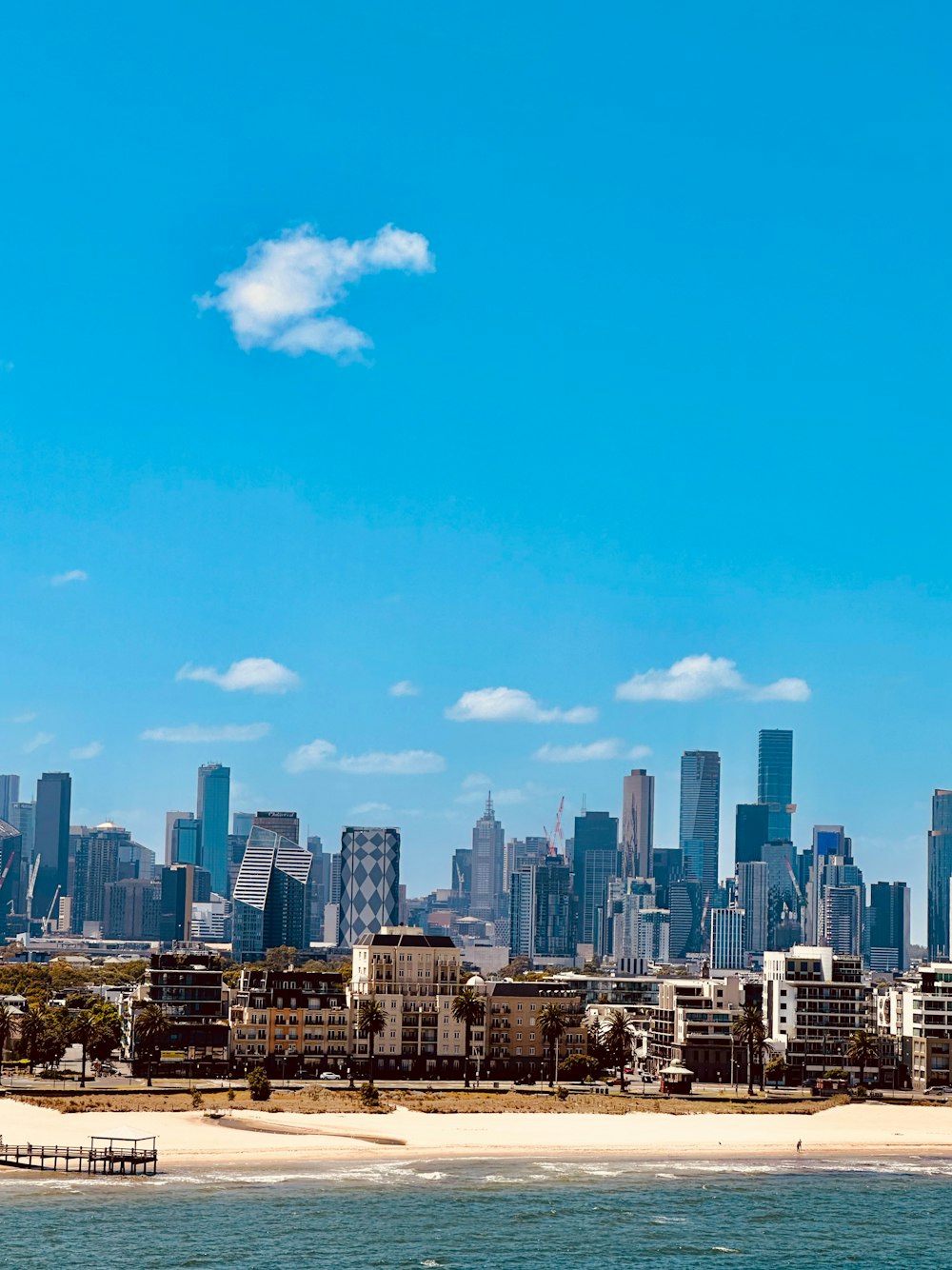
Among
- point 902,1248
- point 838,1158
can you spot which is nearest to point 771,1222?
point 902,1248

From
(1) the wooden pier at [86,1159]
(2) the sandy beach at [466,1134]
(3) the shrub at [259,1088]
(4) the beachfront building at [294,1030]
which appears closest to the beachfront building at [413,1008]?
(4) the beachfront building at [294,1030]

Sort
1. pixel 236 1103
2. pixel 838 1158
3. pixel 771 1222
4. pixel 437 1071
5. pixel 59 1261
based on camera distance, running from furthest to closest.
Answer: pixel 437 1071, pixel 236 1103, pixel 838 1158, pixel 771 1222, pixel 59 1261

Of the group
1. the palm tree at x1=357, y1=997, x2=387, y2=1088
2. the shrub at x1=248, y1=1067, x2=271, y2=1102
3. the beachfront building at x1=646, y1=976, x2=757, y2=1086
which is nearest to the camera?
the shrub at x1=248, y1=1067, x2=271, y2=1102

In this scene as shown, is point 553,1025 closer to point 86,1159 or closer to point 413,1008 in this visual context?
point 413,1008

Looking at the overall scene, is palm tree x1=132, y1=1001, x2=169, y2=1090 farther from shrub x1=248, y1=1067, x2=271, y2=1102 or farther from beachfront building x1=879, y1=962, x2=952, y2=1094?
beachfront building x1=879, y1=962, x2=952, y2=1094

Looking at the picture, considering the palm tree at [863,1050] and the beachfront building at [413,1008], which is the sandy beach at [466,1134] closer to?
the palm tree at [863,1050]

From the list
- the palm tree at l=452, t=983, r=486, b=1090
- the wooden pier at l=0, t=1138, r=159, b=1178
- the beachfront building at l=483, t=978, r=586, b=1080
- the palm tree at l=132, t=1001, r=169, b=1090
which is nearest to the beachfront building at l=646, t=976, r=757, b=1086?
the beachfront building at l=483, t=978, r=586, b=1080

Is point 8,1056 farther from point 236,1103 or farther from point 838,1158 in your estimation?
point 838,1158
